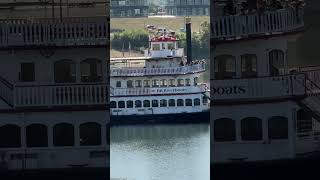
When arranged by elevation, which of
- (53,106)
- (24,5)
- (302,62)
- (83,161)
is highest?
(24,5)

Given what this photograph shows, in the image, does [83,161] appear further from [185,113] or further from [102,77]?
[185,113]

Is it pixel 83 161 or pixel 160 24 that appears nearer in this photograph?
pixel 83 161

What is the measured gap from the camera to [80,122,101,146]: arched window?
347 cm

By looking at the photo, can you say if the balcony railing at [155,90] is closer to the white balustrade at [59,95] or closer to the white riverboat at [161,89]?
the white riverboat at [161,89]

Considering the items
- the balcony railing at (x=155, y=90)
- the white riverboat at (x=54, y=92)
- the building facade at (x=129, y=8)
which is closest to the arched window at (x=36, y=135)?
the white riverboat at (x=54, y=92)

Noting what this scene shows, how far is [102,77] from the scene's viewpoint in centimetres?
341

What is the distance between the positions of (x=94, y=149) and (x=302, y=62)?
1.31 m

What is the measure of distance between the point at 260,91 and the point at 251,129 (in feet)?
0.79

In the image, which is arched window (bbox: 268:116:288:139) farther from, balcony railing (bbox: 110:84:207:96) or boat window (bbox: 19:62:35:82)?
balcony railing (bbox: 110:84:207:96)

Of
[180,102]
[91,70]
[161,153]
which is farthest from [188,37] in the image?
[91,70]

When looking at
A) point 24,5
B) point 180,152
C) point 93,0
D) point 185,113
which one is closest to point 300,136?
point 93,0

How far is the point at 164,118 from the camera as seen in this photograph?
27.8 feet

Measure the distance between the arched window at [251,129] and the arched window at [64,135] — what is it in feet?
3.33

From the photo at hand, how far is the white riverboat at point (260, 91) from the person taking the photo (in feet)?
11.2
